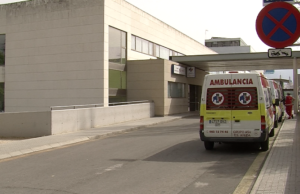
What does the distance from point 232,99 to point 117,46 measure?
637 inches

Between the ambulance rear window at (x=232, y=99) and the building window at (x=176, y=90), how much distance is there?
17169mm

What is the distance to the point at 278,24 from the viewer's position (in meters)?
5.32

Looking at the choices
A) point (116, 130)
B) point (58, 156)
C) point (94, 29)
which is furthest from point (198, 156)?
point (94, 29)

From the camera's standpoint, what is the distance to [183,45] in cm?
3828

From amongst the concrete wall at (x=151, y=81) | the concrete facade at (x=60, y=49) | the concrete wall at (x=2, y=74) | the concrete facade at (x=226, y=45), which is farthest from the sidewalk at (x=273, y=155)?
the concrete facade at (x=226, y=45)

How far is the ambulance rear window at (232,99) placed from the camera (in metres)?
10.1

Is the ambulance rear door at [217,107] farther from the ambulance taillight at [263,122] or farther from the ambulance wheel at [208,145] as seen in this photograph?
the ambulance taillight at [263,122]

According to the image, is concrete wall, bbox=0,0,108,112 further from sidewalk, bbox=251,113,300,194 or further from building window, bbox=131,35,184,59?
sidewalk, bbox=251,113,300,194

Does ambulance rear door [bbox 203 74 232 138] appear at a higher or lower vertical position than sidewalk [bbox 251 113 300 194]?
higher

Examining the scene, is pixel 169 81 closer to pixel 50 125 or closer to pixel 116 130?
pixel 116 130

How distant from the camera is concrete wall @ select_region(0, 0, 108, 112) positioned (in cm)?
2367

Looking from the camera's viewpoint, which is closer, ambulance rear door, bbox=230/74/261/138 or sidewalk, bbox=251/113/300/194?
sidewalk, bbox=251/113/300/194

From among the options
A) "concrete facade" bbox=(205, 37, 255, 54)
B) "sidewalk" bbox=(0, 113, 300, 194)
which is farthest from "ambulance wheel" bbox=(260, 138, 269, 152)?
"concrete facade" bbox=(205, 37, 255, 54)

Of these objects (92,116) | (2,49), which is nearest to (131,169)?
(92,116)
